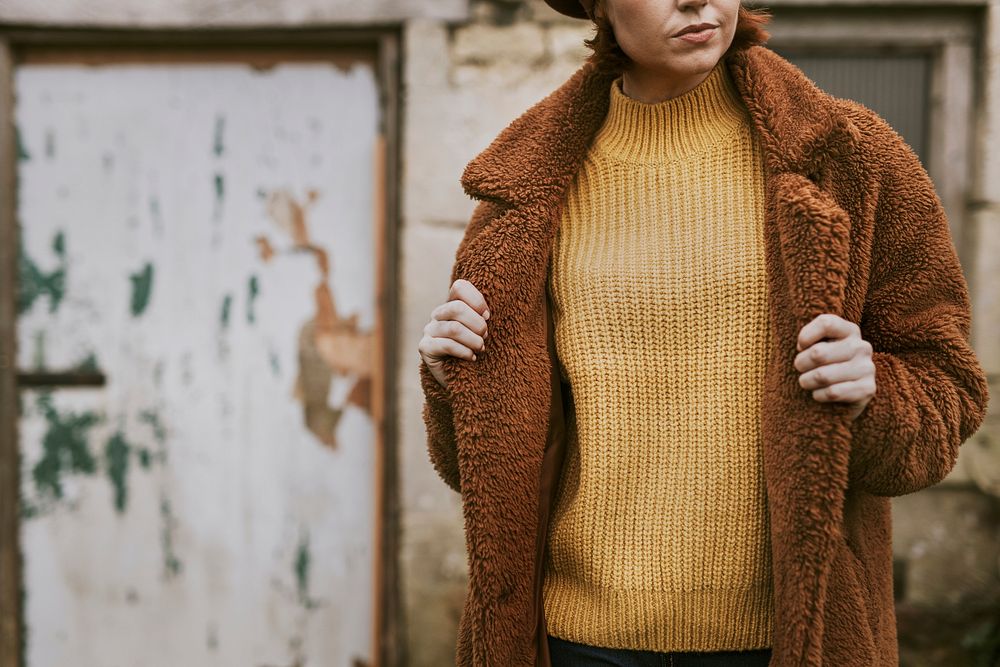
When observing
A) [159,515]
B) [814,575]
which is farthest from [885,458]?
[159,515]

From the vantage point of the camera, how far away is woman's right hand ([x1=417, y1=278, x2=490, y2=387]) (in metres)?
1.46

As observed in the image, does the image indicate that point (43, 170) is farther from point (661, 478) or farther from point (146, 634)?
point (661, 478)

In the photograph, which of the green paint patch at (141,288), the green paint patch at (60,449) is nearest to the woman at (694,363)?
the green paint patch at (141,288)

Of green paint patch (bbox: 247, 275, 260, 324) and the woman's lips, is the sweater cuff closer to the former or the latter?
the woman's lips

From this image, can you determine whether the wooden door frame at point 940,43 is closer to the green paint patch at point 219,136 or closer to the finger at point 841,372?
the green paint patch at point 219,136

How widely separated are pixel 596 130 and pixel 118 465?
236 centimetres

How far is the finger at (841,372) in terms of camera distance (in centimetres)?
122

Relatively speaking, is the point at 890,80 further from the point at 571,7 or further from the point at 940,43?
the point at 571,7

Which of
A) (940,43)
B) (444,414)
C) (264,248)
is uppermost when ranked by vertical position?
(940,43)

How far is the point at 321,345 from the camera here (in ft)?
10.6

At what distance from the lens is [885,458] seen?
4.18ft

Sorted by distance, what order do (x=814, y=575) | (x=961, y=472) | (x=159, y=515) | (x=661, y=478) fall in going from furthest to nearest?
(x=159, y=515)
(x=961, y=472)
(x=661, y=478)
(x=814, y=575)

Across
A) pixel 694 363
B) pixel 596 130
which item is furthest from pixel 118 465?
pixel 694 363

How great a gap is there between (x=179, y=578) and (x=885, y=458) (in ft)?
8.84
